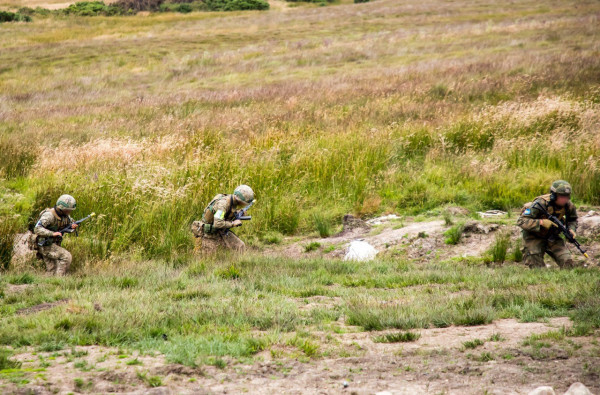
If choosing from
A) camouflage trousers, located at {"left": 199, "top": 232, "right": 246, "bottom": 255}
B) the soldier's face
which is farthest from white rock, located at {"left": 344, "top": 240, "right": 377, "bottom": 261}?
the soldier's face

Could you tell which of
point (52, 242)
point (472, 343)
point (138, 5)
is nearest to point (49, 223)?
point (52, 242)

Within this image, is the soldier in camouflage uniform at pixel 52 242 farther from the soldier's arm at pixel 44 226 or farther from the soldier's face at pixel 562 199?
the soldier's face at pixel 562 199

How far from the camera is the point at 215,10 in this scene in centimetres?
5462

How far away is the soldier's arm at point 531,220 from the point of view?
8.38m

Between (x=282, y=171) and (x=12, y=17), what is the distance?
40577 millimetres

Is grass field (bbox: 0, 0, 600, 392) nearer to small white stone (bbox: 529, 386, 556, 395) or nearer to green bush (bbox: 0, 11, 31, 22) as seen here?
small white stone (bbox: 529, 386, 556, 395)

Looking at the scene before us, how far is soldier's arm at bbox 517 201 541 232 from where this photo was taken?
8.38m

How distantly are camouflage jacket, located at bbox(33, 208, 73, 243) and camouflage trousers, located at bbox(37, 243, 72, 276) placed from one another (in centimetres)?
19

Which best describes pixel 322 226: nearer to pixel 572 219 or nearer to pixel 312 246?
pixel 312 246

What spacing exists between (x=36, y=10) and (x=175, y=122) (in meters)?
39.9

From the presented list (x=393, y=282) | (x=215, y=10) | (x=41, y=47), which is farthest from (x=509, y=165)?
(x=215, y=10)

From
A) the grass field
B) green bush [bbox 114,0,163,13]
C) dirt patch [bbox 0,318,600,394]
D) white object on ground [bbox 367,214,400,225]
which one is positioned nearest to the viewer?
dirt patch [bbox 0,318,600,394]

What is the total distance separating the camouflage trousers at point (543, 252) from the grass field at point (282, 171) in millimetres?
724

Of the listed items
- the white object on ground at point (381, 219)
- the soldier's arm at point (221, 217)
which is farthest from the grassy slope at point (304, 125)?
the soldier's arm at point (221, 217)
